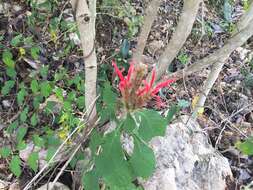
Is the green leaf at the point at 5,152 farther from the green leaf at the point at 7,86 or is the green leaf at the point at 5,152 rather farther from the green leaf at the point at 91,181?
the green leaf at the point at 91,181

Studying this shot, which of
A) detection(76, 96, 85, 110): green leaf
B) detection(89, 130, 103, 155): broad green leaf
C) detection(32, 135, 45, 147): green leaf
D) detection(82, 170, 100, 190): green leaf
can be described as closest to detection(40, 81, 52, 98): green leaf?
detection(76, 96, 85, 110): green leaf

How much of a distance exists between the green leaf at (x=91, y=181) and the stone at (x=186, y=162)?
385mm

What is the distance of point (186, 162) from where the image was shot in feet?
6.51

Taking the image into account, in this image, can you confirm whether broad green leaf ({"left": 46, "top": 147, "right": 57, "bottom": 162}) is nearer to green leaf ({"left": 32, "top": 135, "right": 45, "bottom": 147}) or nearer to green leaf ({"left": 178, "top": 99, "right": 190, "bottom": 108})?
green leaf ({"left": 32, "top": 135, "right": 45, "bottom": 147})

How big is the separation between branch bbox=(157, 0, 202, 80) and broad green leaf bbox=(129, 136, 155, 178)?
563mm

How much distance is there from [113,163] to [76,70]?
1.36 meters

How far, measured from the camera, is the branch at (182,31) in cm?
170

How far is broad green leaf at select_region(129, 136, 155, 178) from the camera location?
1.34m

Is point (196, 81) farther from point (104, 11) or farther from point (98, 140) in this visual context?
point (98, 140)

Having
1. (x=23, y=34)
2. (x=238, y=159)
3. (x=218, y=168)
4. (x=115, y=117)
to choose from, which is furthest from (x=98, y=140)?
(x=23, y=34)

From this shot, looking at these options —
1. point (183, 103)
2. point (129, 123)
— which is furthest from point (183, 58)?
point (129, 123)

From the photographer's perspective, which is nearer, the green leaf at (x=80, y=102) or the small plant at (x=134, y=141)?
the small plant at (x=134, y=141)

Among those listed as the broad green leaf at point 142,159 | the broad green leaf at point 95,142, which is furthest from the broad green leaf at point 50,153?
the broad green leaf at point 142,159

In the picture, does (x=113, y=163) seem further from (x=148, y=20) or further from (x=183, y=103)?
(x=183, y=103)
